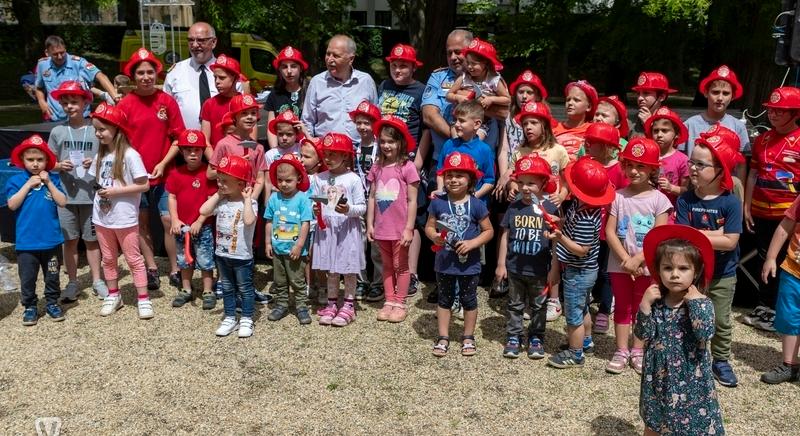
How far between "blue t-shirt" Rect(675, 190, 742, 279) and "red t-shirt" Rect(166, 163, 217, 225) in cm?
348

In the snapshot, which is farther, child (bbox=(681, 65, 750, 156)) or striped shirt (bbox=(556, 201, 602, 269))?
child (bbox=(681, 65, 750, 156))

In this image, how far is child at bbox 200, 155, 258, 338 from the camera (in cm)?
521

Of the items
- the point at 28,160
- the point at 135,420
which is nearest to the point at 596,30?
the point at 28,160

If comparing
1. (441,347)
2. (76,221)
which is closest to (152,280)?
(76,221)

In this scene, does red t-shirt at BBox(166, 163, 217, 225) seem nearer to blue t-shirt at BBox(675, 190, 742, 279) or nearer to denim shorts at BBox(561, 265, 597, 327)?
denim shorts at BBox(561, 265, 597, 327)

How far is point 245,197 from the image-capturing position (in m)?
5.31

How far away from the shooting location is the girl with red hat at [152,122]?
594 cm

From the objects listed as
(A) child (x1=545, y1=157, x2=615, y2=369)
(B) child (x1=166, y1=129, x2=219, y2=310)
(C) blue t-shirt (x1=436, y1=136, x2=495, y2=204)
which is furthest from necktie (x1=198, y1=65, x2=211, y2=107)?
(A) child (x1=545, y1=157, x2=615, y2=369)

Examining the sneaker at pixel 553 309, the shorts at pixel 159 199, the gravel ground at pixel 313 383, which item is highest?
the shorts at pixel 159 199

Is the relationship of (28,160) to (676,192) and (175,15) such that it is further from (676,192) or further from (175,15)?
(175,15)

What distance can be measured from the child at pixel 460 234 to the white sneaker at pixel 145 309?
2290 millimetres

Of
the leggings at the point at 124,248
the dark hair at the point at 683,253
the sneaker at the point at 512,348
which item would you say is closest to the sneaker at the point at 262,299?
the leggings at the point at 124,248

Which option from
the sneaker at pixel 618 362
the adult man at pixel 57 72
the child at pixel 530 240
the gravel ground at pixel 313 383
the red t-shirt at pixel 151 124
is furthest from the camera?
the adult man at pixel 57 72

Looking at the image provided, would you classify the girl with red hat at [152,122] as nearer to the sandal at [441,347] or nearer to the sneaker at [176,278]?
the sneaker at [176,278]
